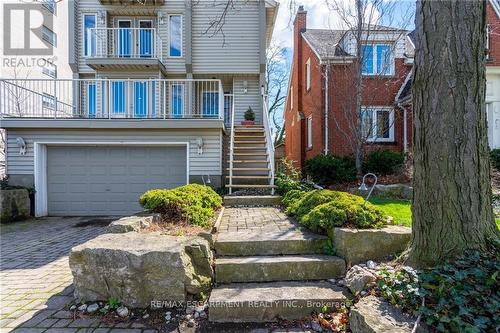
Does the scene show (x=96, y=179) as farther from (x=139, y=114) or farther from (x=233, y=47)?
(x=233, y=47)

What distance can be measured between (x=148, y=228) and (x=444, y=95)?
12.1 feet

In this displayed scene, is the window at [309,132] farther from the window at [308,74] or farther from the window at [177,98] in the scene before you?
A: the window at [177,98]

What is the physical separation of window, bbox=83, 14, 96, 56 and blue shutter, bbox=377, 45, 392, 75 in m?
10.8

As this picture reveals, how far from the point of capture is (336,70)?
36.6 feet

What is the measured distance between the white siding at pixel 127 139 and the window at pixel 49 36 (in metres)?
9.67

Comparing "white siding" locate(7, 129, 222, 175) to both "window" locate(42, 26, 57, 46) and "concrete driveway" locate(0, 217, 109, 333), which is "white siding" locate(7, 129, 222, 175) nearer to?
"concrete driveway" locate(0, 217, 109, 333)

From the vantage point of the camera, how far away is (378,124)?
11125 mm

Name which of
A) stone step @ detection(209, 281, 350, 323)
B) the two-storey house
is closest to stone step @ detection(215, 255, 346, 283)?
stone step @ detection(209, 281, 350, 323)

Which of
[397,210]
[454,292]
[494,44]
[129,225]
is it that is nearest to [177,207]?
[129,225]

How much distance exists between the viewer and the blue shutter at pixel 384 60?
10430 millimetres

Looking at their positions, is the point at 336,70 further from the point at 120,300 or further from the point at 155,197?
the point at 120,300

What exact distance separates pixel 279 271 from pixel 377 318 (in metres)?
1.23

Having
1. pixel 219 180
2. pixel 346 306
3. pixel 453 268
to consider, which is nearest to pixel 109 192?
pixel 219 180

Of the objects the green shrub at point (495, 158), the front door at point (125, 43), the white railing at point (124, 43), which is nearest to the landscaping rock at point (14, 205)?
the white railing at point (124, 43)
